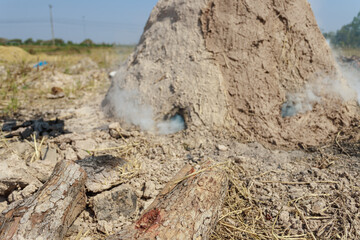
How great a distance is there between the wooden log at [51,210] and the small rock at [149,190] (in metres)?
0.57

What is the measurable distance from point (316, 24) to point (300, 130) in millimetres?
1579

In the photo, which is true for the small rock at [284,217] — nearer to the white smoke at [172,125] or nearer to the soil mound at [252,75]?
the soil mound at [252,75]

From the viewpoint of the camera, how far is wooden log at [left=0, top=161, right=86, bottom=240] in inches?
74.8

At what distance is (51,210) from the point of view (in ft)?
6.70

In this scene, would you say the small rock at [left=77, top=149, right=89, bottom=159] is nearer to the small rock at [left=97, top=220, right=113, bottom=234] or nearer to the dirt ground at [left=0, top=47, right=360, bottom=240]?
the dirt ground at [left=0, top=47, right=360, bottom=240]

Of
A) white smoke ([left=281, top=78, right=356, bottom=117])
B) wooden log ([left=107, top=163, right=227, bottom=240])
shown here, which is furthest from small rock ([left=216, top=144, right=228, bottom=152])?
white smoke ([left=281, top=78, right=356, bottom=117])

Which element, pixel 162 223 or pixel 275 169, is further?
pixel 275 169

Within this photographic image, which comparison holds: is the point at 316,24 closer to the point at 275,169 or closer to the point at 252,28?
the point at 252,28

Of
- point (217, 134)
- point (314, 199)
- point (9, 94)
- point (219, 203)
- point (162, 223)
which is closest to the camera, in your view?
point (162, 223)

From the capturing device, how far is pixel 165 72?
3.85 m

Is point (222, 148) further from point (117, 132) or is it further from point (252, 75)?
point (117, 132)

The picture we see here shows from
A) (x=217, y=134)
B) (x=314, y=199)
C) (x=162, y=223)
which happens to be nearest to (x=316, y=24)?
(x=217, y=134)

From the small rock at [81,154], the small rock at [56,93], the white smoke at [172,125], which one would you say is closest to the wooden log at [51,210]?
the small rock at [81,154]

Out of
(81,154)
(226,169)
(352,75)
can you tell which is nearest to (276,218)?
(226,169)
